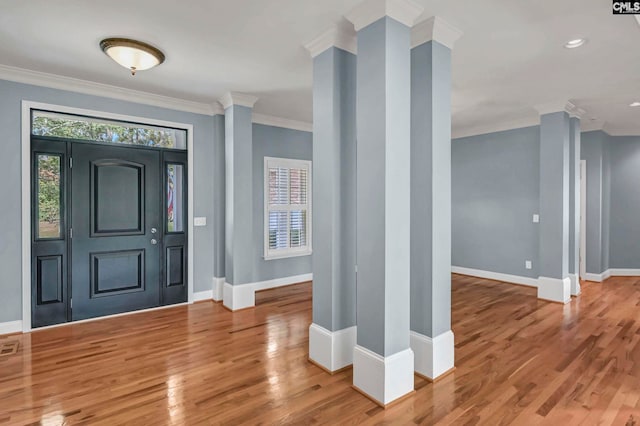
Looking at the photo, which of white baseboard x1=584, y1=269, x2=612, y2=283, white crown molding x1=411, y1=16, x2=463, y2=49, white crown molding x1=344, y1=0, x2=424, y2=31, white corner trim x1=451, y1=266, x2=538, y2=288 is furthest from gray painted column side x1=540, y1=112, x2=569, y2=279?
white crown molding x1=344, y1=0, x2=424, y2=31

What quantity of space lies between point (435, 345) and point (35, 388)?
3.00 m

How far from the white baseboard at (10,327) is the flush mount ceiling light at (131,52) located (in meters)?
2.91

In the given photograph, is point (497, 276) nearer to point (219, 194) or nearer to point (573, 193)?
point (573, 193)

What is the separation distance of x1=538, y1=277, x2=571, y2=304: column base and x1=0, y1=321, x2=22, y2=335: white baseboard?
6.41 meters

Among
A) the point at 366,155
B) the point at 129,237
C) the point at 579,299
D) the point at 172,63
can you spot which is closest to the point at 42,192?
the point at 129,237

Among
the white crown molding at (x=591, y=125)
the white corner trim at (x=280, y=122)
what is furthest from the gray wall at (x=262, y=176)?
the white crown molding at (x=591, y=125)

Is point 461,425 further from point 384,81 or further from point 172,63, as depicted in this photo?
point 172,63

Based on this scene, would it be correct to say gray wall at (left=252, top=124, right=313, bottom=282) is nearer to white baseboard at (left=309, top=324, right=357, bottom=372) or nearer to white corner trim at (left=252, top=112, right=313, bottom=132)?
white corner trim at (left=252, top=112, right=313, bottom=132)

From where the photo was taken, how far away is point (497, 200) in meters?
6.13

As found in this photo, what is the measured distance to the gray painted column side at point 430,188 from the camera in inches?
106

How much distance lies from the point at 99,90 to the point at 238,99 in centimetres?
157

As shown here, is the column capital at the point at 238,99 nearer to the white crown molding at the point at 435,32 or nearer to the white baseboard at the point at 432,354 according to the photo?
the white crown molding at the point at 435,32

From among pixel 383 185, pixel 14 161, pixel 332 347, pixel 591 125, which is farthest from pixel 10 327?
pixel 591 125

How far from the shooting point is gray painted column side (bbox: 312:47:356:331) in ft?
9.19
